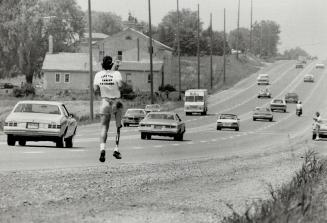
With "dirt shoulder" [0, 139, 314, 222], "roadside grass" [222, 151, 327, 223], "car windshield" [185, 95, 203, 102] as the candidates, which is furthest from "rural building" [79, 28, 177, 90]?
"roadside grass" [222, 151, 327, 223]

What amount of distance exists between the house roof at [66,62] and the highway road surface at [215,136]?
21115 millimetres

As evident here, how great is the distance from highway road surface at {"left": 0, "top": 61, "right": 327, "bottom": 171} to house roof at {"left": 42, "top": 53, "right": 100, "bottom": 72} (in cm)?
2111

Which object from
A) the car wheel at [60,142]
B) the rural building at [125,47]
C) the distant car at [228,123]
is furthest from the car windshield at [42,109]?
the rural building at [125,47]

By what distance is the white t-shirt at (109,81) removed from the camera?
14.6m

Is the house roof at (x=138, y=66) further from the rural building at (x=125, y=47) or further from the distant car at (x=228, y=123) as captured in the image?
the distant car at (x=228, y=123)

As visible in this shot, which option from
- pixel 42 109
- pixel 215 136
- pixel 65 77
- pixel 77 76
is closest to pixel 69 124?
pixel 42 109

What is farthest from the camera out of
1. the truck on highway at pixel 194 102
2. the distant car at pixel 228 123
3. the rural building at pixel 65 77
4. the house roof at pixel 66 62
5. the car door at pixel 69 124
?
the house roof at pixel 66 62

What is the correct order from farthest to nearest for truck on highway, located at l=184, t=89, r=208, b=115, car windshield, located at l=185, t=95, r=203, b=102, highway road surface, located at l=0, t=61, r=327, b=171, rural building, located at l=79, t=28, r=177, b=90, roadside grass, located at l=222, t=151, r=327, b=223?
rural building, located at l=79, t=28, r=177, b=90 → car windshield, located at l=185, t=95, r=203, b=102 → truck on highway, located at l=184, t=89, r=208, b=115 → highway road surface, located at l=0, t=61, r=327, b=171 → roadside grass, located at l=222, t=151, r=327, b=223

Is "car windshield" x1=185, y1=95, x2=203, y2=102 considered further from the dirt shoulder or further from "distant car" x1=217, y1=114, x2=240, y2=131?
the dirt shoulder

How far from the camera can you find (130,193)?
12.4 meters

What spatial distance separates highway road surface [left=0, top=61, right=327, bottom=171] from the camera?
66.9 feet

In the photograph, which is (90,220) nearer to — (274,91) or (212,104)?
(212,104)

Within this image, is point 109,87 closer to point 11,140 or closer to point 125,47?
point 11,140

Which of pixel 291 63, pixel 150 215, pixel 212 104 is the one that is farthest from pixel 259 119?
pixel 291 63
